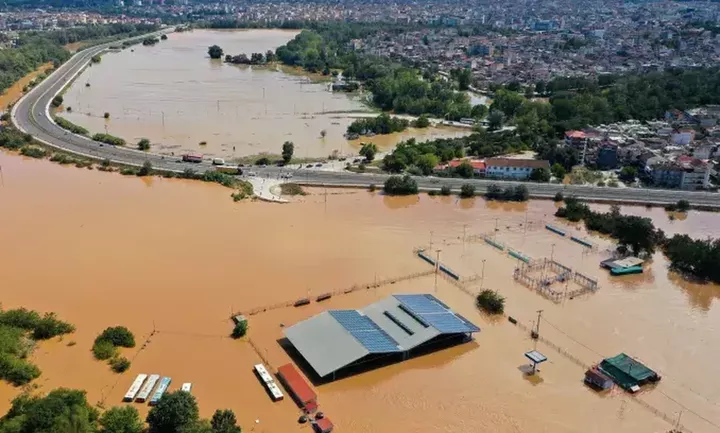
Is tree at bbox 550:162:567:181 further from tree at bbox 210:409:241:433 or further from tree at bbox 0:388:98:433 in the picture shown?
tree at bbox 0:388:98:433

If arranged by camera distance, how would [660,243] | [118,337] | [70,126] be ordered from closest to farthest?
1. [118,337]
2. [660,243]
3. [70,126]

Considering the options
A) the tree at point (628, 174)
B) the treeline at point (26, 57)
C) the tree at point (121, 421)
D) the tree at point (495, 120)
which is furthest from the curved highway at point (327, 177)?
the tree at point (121, 421)

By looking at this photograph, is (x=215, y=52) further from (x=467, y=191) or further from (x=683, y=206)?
(x=683, y=206)

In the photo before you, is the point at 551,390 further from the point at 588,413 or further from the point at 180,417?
the point at 180,417

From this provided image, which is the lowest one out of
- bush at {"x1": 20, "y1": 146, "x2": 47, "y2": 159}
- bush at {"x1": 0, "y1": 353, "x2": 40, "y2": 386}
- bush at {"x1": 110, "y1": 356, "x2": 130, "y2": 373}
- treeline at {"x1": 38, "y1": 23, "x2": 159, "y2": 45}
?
bush at {"x1": 110, "y1": 356, "x2": 130, "y2": 373}

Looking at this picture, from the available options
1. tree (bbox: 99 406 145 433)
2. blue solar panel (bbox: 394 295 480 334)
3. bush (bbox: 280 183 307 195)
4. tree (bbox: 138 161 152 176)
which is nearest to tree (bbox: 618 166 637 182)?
bush (bbox: 280 183 307 195)

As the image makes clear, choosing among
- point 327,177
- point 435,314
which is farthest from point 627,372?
point 327,177

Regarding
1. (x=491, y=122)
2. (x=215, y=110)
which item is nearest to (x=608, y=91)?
(x=491, y=122)
